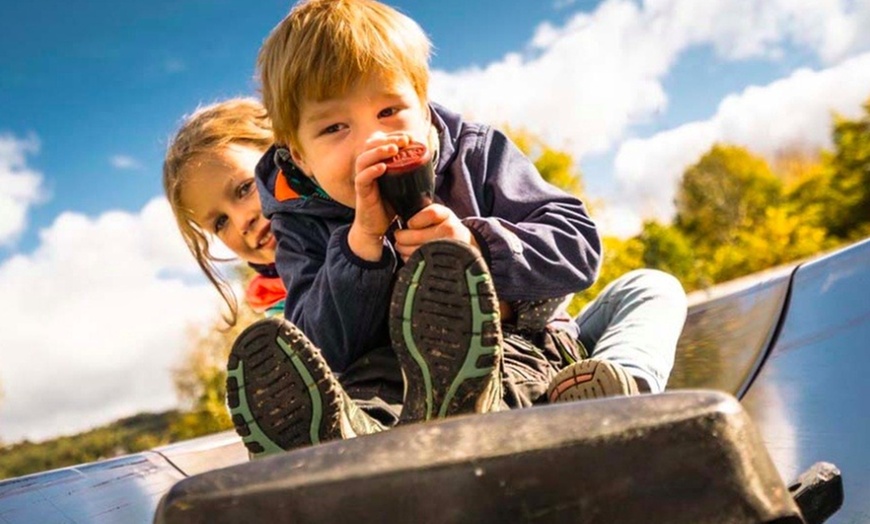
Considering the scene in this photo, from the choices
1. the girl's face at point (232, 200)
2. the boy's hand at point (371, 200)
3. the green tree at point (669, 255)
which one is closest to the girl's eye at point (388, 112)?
the boy's hand at point (371, 200)

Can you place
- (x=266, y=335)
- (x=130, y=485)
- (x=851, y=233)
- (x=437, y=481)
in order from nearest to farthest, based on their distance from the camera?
(x=437, y=481), (x=266, y=335), (x=130, y=485), (x=851, y=233)

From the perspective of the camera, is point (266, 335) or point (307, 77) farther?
point (307, 77)

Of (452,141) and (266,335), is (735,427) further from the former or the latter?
(452,141)

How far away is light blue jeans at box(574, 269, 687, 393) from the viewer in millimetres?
1347

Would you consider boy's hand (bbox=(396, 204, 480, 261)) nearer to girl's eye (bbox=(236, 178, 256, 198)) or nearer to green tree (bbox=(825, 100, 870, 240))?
girl's eye (bbox=(236, 178, 256, 198))

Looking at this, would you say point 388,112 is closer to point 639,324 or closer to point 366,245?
point 366,245

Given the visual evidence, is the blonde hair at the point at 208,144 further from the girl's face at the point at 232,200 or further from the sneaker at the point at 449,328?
the sneaker at the point at 449,328

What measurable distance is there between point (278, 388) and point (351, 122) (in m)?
0.59

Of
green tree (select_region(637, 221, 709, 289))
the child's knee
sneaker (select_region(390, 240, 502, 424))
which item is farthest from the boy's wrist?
green tree (select_region(637, 221, 709, 289))

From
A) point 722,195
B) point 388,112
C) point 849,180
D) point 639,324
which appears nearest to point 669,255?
point 849,180

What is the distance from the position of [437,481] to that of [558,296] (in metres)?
1.06

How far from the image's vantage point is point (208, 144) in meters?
2.52

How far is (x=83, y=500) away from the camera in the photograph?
5.47ft

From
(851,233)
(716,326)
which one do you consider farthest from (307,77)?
(851,233)
